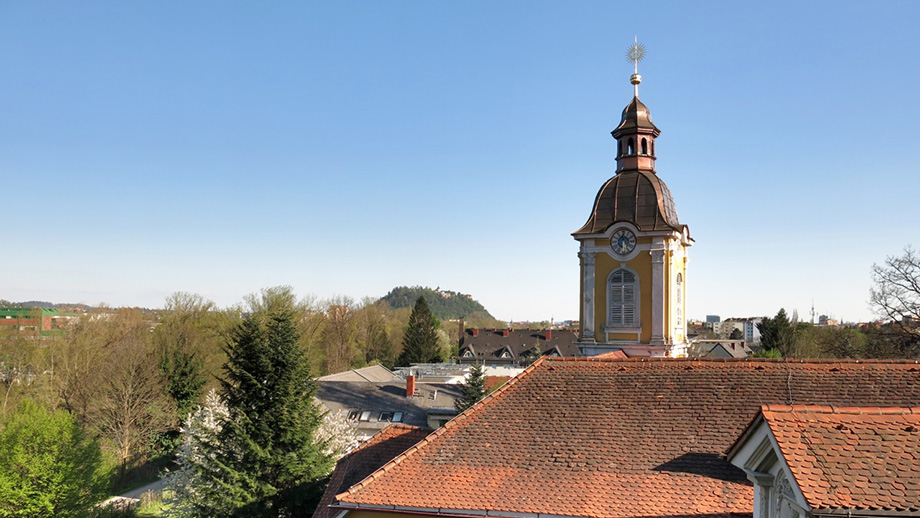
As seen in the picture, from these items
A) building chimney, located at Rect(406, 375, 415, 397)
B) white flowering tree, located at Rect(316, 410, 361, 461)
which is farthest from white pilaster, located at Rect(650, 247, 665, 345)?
building chimney, located at Rect(406, 375, 415, 397)

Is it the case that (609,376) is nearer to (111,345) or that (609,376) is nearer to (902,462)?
(902,462)

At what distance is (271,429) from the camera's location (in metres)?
18.3

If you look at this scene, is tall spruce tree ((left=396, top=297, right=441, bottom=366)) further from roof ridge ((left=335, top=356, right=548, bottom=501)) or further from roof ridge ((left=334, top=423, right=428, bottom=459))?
roof ridge ((left=335, top=356, right=548, bottom=501))

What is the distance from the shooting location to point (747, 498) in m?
8.12

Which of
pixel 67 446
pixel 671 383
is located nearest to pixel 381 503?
pixel 671 383

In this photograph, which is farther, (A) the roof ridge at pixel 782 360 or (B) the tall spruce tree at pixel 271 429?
(B) the tall spruce tree at pixel 271 429

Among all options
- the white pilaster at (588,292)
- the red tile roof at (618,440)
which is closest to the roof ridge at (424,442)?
the red tile roof at (618,440)

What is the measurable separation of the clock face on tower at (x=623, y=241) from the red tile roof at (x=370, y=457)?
8548mm

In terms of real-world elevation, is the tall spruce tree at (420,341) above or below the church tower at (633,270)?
below

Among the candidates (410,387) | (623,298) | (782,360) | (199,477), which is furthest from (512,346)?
(782,360)

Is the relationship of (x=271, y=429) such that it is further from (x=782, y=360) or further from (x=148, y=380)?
(x=148, y=380)

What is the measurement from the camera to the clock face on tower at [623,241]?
17859 mm

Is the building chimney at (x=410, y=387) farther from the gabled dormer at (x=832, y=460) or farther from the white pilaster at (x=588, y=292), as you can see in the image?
the gabled dormer at (x=832, y=460)

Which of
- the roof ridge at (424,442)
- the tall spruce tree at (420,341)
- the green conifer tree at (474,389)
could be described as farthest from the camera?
the tall spruce tree at (420,341)
